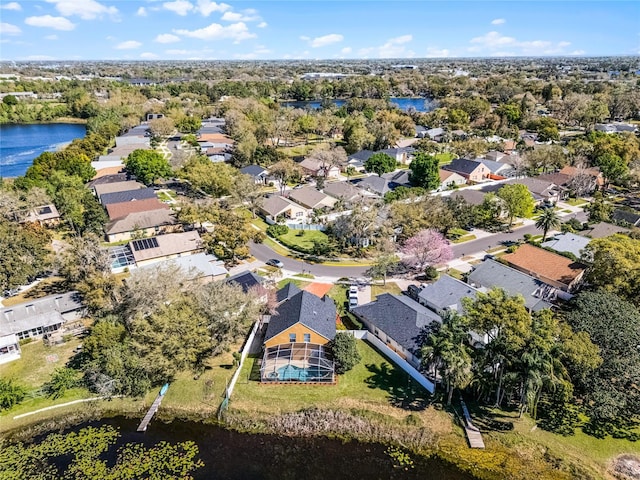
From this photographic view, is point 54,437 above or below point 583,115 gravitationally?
below

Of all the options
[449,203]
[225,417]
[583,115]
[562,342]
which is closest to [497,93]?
[583,115]

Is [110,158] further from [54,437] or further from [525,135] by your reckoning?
[525,135]

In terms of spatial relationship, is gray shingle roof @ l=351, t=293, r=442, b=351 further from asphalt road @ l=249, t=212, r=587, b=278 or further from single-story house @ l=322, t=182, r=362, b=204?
single-story house @ l=322, t=182, r=362, b=204

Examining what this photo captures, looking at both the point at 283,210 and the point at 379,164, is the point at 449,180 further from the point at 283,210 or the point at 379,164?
the point at 283,210

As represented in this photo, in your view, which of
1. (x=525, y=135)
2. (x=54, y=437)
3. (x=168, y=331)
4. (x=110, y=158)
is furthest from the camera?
(x=525, y=135)

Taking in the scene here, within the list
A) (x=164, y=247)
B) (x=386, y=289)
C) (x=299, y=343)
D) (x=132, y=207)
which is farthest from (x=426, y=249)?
(x=132, y=207)

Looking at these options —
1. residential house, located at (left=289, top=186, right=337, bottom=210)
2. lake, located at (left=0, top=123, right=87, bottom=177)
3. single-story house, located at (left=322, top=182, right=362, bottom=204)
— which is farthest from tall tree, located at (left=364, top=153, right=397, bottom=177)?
lake, located at (left=0, top=123, right=87, bottom=177)
